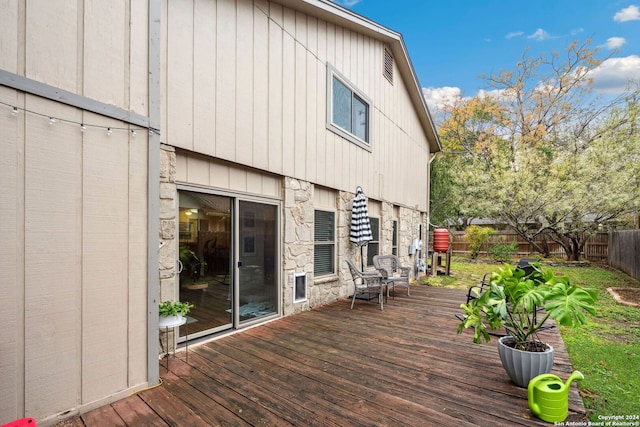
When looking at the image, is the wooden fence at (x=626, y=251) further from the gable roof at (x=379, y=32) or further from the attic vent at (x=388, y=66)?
the attic vent at (x=388, y=66)

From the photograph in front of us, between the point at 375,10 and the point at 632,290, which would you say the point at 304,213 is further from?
the point at 375,10

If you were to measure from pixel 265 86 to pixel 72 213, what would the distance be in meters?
3.10

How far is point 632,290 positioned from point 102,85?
11040mm

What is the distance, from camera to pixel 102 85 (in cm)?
245

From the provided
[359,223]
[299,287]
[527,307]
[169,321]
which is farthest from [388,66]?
[169,321]

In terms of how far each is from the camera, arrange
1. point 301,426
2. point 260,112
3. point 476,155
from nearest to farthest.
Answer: point 301,426
point 260,112
point 476,155

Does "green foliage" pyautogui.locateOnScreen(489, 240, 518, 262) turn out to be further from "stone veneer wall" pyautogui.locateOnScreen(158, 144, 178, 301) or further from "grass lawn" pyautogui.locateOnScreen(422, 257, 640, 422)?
"stone veneer wall" pyautogui.locateOnScreen(158, 144, 178, 301)

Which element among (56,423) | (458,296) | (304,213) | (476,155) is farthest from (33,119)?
(476,155)

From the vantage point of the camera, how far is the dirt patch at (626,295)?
6.25m

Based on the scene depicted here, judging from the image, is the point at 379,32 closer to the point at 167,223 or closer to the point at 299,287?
the point at 299,287

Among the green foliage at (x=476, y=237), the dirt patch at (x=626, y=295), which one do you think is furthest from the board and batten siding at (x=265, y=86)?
the green foliage at (x=476, y=237)

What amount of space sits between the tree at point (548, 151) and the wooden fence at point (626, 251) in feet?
3.04

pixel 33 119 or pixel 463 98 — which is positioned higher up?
pixel 463 98

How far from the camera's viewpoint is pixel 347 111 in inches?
261
